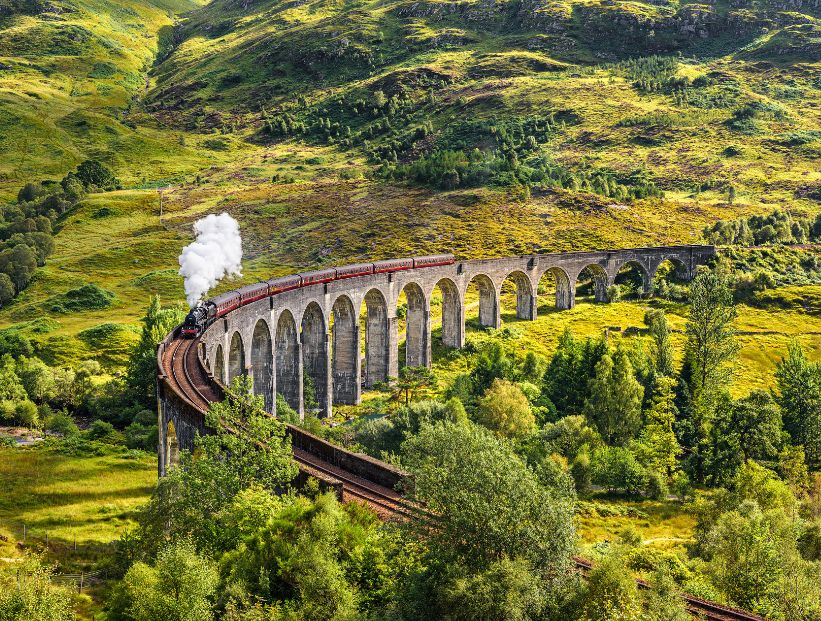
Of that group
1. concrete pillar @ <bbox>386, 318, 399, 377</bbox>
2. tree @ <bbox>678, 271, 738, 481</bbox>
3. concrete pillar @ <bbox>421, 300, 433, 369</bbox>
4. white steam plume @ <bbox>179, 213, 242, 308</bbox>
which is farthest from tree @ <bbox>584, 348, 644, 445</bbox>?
white steam plume @ <bbox>179, 213, 242, 308</bbox>

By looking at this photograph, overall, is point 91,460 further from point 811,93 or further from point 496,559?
point 811,93

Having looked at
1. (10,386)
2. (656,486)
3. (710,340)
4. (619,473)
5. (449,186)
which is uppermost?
(449,186)

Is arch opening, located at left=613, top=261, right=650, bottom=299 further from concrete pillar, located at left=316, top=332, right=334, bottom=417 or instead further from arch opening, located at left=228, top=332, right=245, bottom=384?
arch opening, located at left=228, top=332, right=245, bottom=384

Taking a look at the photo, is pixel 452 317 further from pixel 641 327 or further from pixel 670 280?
pixel 670 280

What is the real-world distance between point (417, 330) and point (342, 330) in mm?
13054

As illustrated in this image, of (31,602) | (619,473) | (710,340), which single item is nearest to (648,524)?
(619,473)

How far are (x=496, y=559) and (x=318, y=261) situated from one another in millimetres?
97014

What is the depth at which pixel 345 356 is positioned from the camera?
231ft

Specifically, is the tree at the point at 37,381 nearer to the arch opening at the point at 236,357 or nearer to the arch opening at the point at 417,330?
the arch opening at the point at 236,357

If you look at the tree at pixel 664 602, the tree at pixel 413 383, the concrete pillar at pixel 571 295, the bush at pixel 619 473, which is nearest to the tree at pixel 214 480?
the tree at pixel 664 602

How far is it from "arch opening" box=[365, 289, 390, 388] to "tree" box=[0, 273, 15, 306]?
60653 mm

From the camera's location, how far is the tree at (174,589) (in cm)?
2294

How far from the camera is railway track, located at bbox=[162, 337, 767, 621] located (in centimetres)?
2700

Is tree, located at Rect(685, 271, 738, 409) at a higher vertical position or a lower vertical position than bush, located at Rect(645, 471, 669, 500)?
higher
